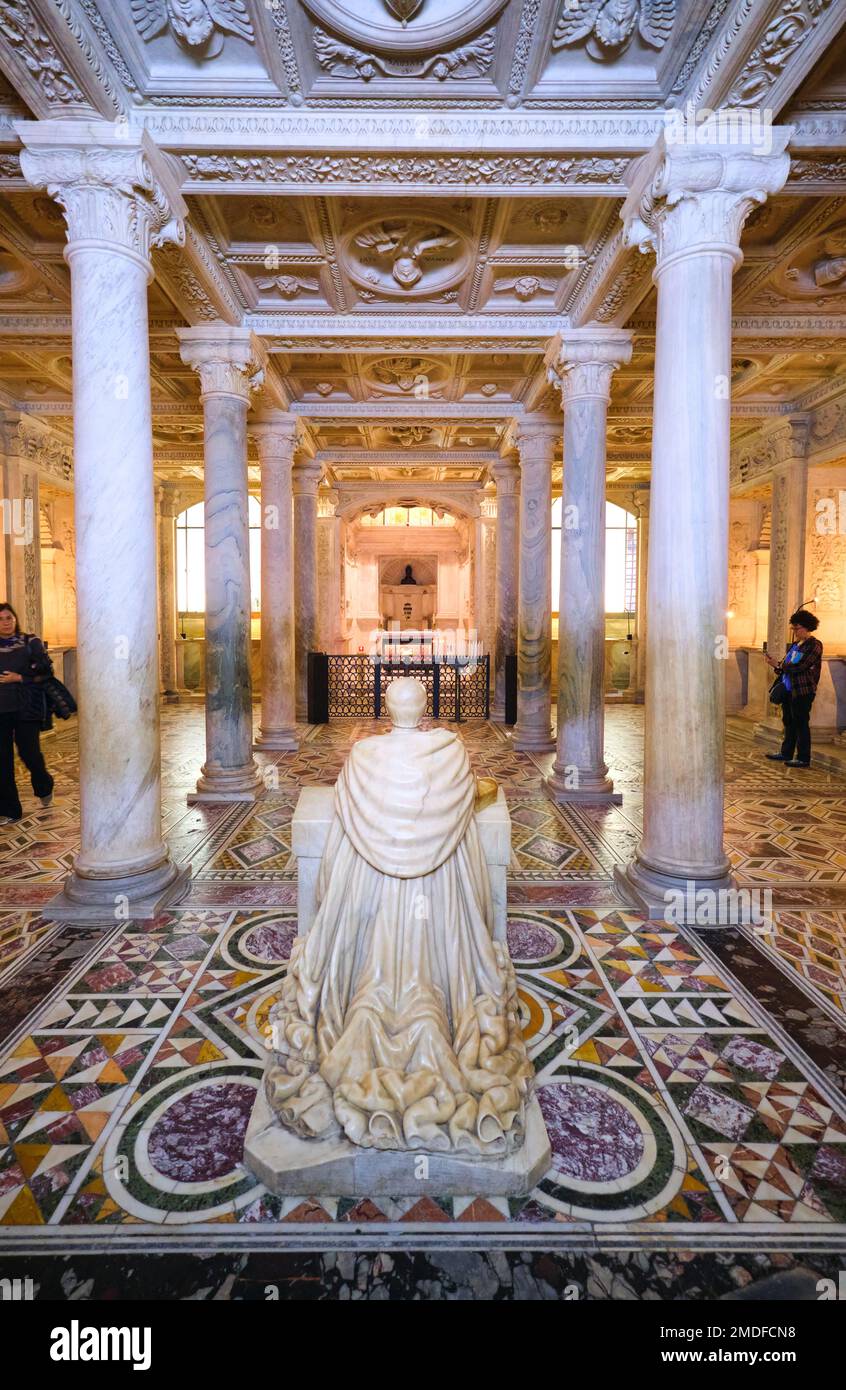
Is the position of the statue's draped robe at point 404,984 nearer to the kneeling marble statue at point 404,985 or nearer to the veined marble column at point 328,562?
the kneeling marble statue at point 404,985

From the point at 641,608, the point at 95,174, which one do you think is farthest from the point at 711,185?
the point at 641,608

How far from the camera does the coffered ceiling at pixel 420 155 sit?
3.17 meters

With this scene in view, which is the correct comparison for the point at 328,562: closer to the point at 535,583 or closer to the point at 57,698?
the point at 535,583

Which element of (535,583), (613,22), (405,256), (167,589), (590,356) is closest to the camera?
(613,22)

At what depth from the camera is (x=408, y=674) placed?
435 inches

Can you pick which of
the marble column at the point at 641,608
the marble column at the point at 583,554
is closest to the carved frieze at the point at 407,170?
the marble column at the point at 583,554

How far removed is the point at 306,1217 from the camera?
5.96 feet

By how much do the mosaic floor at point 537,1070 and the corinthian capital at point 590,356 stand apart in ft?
13.6

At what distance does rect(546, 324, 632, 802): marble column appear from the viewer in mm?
5949

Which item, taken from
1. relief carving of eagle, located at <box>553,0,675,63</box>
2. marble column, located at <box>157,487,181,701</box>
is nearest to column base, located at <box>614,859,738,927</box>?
relief carving of eagle, located at <box>553,0,675,63</box>

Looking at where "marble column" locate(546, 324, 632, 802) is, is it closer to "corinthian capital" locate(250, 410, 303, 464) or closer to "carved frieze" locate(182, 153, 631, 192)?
"carved frieze" locate(182, 153, 631, 192)

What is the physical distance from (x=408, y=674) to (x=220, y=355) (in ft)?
19.5

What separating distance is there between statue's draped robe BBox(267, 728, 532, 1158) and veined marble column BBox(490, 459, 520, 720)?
8.65 m
